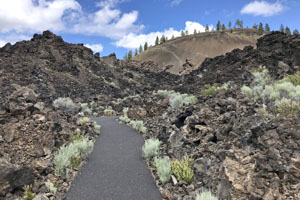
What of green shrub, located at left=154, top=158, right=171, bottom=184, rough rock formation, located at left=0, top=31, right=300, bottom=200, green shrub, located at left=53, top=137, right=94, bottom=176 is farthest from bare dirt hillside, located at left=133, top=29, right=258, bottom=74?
green shrub, located at left=154, top=158, right=171, bottom=184

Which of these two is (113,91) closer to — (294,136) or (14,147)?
(14,147)

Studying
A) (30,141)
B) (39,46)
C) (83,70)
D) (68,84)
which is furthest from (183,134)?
(39,46)

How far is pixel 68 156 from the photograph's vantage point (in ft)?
24.0

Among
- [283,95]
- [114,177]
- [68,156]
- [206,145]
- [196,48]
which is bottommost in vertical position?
[114,177]

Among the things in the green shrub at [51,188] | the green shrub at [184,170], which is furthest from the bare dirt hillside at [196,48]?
the green shrub at [51,188]

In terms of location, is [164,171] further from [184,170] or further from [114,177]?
[114,177]

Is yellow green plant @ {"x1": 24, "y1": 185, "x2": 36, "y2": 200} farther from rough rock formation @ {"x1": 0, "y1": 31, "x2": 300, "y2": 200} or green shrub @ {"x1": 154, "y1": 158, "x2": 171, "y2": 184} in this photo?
green shrub @ {"x1": 154, "y1": 158, "x2": 171, "y2": 184}

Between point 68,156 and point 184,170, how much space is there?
3814 millimetres

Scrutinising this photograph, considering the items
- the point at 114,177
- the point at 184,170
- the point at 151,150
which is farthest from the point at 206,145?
the point at 114,177

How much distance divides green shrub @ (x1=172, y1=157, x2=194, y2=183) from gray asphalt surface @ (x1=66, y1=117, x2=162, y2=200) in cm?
72

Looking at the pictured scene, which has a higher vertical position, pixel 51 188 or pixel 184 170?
pixel 184 170

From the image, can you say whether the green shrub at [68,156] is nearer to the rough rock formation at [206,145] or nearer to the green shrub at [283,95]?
the rough rock formation at [206,145]

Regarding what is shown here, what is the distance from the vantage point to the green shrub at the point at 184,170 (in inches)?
233

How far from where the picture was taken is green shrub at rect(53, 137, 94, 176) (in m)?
6.63
